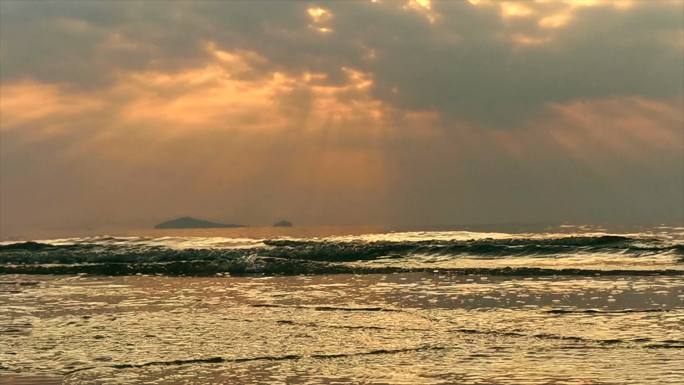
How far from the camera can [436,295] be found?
1848cm

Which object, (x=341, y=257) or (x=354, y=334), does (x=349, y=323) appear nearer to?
(x=354, y=334)

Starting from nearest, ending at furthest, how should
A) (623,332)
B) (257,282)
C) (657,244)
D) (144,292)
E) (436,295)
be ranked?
(623,332) < (436,295) < (144,292) < (257,282) < (657,244)

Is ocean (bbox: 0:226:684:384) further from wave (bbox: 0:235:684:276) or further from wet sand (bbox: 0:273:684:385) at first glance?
wave (bbox: 0:235:684:276)

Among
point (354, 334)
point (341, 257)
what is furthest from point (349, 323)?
point (341, 257)

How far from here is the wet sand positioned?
32.8 ft

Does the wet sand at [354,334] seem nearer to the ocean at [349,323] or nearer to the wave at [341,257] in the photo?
the ocean at [349,323]

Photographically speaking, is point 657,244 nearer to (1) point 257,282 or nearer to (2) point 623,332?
(1) point 257,282

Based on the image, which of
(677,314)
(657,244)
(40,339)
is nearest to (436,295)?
(677,314)

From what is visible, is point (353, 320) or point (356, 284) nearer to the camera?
point (353, 320)

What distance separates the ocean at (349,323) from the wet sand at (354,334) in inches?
1.7

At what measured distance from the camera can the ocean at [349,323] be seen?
33.2 feet

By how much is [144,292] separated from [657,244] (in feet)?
80.8

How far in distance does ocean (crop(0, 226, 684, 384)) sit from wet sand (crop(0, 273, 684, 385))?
0.04 meters

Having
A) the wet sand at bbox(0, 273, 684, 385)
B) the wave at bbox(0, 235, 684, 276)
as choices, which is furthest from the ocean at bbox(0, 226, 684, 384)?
the wave at bbox(0, 235, 684, 276)
